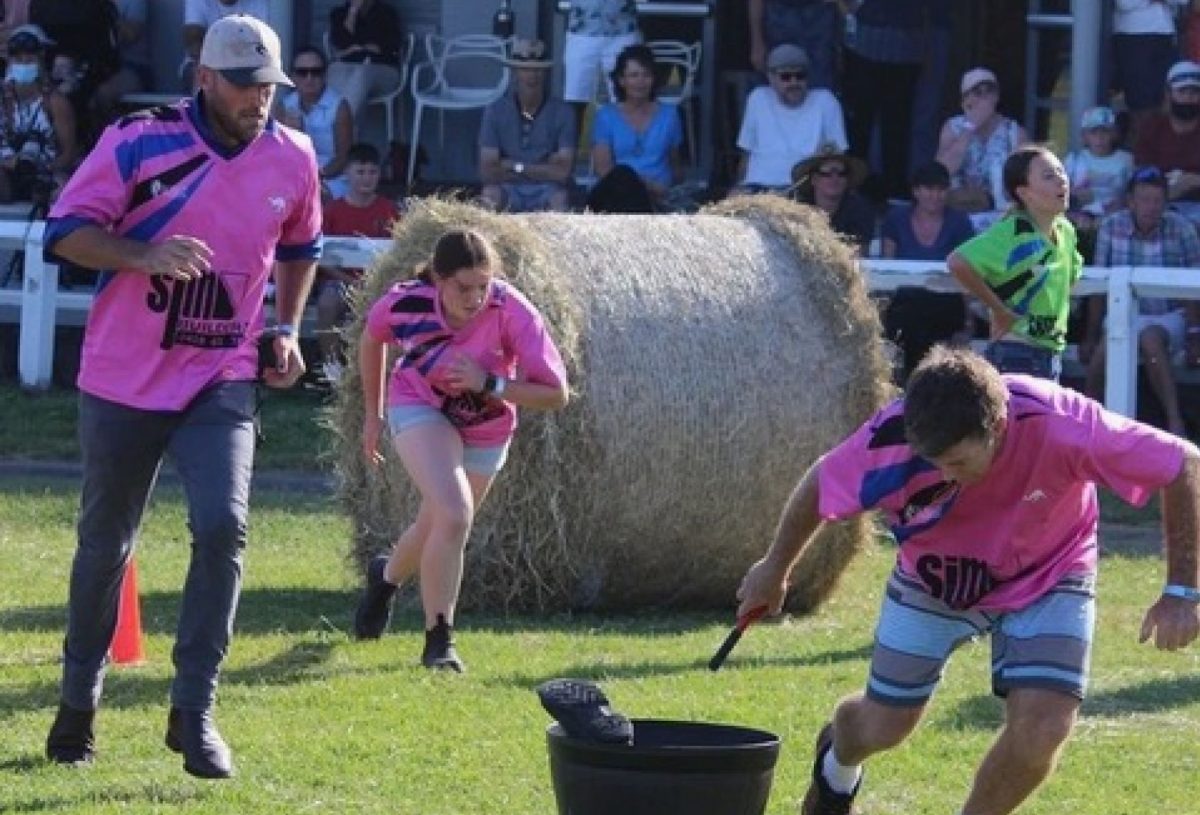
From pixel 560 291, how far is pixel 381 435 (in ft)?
3.02

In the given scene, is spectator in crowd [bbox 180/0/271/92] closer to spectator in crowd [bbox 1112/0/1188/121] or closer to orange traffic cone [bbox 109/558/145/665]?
spectator in crowd [bbox 1112/0/1188/121]

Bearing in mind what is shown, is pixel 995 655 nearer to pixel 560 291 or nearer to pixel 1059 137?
pixel 560 291

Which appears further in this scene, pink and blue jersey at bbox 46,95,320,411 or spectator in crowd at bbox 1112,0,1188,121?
spectator in crowd at bbox 1112,0,1188,121

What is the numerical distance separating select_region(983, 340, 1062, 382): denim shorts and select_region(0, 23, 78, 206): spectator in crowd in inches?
370

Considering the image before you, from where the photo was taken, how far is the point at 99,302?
7.88m

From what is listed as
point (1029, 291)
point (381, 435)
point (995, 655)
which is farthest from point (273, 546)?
point (995, 655)

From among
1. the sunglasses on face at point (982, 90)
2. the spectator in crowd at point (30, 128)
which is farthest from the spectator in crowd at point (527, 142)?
the spectator in crowd at point (30, 128)

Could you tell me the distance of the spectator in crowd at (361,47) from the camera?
1939 centimetres

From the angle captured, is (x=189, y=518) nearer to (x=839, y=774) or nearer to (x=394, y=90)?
(x=839, y=774)

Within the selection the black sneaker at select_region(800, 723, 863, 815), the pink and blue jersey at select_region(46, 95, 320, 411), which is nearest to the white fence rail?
the pink and blue jersey at select_region(46, 95, 320, 411)

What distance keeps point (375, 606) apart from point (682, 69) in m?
9.74

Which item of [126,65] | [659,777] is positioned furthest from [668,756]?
[126,65]

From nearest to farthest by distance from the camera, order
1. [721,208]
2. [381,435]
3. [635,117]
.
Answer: [381,435] < [721,208] < [635,117]

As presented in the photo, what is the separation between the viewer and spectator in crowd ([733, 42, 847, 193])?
1770cm
